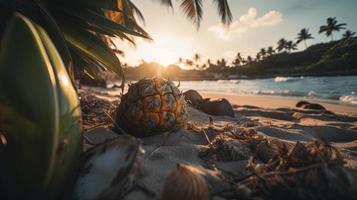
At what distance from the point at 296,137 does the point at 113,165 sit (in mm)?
1913

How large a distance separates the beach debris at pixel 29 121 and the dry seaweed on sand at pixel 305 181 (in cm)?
57

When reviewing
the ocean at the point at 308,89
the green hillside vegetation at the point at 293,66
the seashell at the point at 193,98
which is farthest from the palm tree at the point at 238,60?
the seashell at the point at 193,98

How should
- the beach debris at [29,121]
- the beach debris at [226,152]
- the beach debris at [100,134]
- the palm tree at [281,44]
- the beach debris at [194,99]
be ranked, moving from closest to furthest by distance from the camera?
the beach debris at [29,121], the beach debris at [226,152], the beach debris at [100,134], the beach debris at [194,99], the palm tree at [281,44]

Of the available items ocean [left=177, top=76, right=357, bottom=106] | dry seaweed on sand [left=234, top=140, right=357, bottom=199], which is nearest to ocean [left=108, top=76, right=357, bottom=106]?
ocean [left=177, top=76, right=357, bottom=106]

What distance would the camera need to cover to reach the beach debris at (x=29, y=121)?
691mm

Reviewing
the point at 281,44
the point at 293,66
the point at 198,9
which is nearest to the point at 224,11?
the point at 198,9

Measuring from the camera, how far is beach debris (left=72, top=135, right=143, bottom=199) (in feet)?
2.58

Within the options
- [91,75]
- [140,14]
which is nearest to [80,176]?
[91,75]

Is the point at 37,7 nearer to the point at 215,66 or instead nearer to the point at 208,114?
the point at 208,114

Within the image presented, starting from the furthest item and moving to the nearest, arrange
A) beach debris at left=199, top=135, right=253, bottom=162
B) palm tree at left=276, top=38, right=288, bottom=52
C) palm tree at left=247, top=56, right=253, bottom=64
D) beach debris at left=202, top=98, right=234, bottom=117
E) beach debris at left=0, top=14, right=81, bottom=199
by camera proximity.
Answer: palm tree at left=247, top=56, right=253, bottom=64 → palm tree at left=276, top=38, right=288, bottom=52 → beach debris at left=202, top=98, right=234, bottom=117 → beach debris at left=199, top=135, right=253, bottom=162 → beach debris at left=0, top=14, right=81, bottom=199

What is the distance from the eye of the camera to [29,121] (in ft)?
2.28

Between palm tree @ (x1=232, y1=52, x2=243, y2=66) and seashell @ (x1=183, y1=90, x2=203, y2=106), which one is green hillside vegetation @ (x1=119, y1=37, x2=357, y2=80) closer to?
palm tree @ (x1=232, y1=52, x2=243, y2=66)

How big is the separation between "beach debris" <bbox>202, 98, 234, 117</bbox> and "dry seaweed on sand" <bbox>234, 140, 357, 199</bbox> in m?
2.74

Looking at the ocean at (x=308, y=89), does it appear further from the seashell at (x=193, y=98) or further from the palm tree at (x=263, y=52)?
the palm tree at (x=263, y=52)
